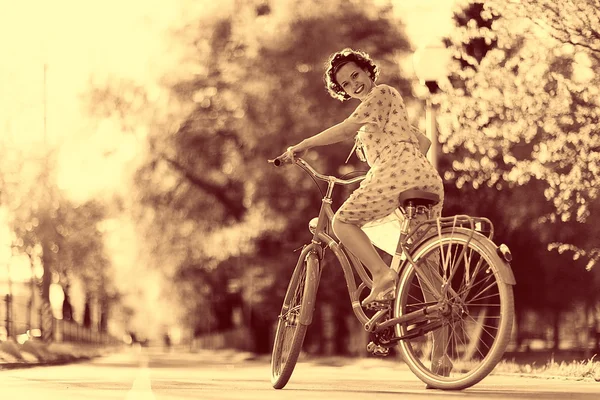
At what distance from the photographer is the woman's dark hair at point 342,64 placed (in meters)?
7.33

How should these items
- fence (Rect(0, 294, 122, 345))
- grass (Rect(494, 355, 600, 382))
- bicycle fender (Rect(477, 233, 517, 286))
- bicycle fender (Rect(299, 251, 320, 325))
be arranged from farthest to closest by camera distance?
fence (Rect(0, 294, 122, 345))
grass (Rect(494, 355, 600, 382))
bicycle fender (Rect(299, 251, 320, 325))
bicycle fender (Rect(477, 233, 517, 286))

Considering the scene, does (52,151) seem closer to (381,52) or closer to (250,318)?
(250,318)

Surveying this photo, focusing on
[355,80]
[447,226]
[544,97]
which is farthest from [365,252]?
[544,97]

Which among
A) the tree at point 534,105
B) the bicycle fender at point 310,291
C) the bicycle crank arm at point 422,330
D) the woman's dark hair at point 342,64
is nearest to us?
the bicycle crank arm at point 422,330

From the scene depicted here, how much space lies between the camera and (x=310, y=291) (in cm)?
769

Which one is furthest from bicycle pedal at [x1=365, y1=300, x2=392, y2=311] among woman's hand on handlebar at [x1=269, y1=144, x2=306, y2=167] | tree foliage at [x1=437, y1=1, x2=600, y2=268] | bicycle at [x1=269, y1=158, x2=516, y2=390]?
tree foliage at [x1=437, y1=1, x2=600, y2=268]

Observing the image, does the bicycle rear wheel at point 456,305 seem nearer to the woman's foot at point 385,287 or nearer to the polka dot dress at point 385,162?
the woman's foot at point 385,287

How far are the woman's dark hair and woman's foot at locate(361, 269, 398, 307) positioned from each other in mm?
1156

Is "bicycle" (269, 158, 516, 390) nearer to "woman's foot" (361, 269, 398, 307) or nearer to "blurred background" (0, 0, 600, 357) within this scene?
"woman's foot" (361, 269, 398, 307)

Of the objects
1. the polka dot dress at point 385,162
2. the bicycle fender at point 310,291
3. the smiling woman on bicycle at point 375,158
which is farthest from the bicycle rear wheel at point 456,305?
the bicycle fender at point 310,291

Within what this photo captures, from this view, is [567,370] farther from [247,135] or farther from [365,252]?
[247,135]

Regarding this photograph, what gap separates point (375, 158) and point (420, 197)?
52 cm

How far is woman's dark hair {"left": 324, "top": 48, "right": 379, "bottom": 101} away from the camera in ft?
24.1

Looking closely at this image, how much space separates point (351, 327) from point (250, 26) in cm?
918
